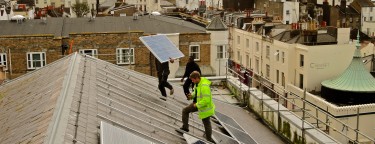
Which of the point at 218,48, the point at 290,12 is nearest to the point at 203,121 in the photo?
the point at 218,48

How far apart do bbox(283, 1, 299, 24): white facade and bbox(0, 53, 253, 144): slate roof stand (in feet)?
180

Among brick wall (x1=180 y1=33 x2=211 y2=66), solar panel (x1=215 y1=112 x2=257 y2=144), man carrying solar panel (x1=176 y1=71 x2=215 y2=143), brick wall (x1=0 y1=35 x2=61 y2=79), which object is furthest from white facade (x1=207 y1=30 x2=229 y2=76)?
man carrying solar panel (x1=176 y1=71 x2=215 y2=143)

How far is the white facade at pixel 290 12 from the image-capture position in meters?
68.9

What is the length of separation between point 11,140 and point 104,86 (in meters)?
4.53

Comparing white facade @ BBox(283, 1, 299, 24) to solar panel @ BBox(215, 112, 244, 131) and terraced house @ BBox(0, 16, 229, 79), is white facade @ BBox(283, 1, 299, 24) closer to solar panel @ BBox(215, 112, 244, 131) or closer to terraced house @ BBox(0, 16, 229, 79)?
terraced house @ BBox(0, 16, 229, 79)

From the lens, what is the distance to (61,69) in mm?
14492

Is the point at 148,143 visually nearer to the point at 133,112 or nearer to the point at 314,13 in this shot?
the point at 133,112

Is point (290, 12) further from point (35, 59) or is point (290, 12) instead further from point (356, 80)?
point (35, 59)

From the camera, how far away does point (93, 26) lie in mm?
42875

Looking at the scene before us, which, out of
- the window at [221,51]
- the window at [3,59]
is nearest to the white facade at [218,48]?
the window at [221,51]

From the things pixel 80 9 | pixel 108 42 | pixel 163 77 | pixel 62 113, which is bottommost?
pixel 62 113

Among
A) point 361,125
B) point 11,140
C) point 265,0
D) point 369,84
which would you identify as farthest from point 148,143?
point 265,0

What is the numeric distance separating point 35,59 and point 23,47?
4.23ft

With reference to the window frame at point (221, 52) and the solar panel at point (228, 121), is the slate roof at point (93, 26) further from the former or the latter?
the solar panel at point (228, 121)
